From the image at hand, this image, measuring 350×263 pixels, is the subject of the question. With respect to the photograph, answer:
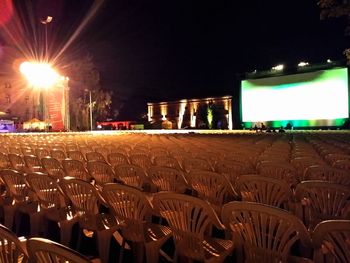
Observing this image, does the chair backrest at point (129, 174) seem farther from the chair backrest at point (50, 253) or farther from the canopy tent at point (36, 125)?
the canopy tent at point (36, 125)

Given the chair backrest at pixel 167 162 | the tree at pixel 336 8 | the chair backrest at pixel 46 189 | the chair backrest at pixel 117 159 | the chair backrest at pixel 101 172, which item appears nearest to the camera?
the chair backrest at pixel 46 189

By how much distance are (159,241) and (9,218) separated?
8.23 ft

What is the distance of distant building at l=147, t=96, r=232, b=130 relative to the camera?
54219 millimetres

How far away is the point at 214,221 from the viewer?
2.83m

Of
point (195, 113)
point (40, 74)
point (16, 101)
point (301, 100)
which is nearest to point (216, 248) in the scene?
point (301, 100)

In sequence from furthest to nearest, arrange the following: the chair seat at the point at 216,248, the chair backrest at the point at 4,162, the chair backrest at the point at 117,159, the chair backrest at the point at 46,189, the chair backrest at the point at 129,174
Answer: the chair backrest at the point at 4,162 < the chair backrest at the point at 117,159 < the chair backrest at the point at 129,174 < the chair backrest at the point at 46,189 < the chair seat at the point at 216,248

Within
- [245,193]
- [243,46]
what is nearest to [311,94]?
[243,46]

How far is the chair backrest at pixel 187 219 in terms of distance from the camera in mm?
2811

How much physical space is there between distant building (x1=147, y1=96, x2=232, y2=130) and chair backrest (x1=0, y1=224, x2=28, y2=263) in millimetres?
49644

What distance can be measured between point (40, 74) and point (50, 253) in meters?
38.8

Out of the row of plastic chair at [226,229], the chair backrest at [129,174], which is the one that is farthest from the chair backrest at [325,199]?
the chair backrest at [129,174]

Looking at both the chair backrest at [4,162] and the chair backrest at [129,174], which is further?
the chair backrest at [4,162]

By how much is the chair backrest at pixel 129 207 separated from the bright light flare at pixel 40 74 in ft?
119

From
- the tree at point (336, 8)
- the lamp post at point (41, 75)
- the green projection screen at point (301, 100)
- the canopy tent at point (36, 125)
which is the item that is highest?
the lamp post at point (41, 75)
